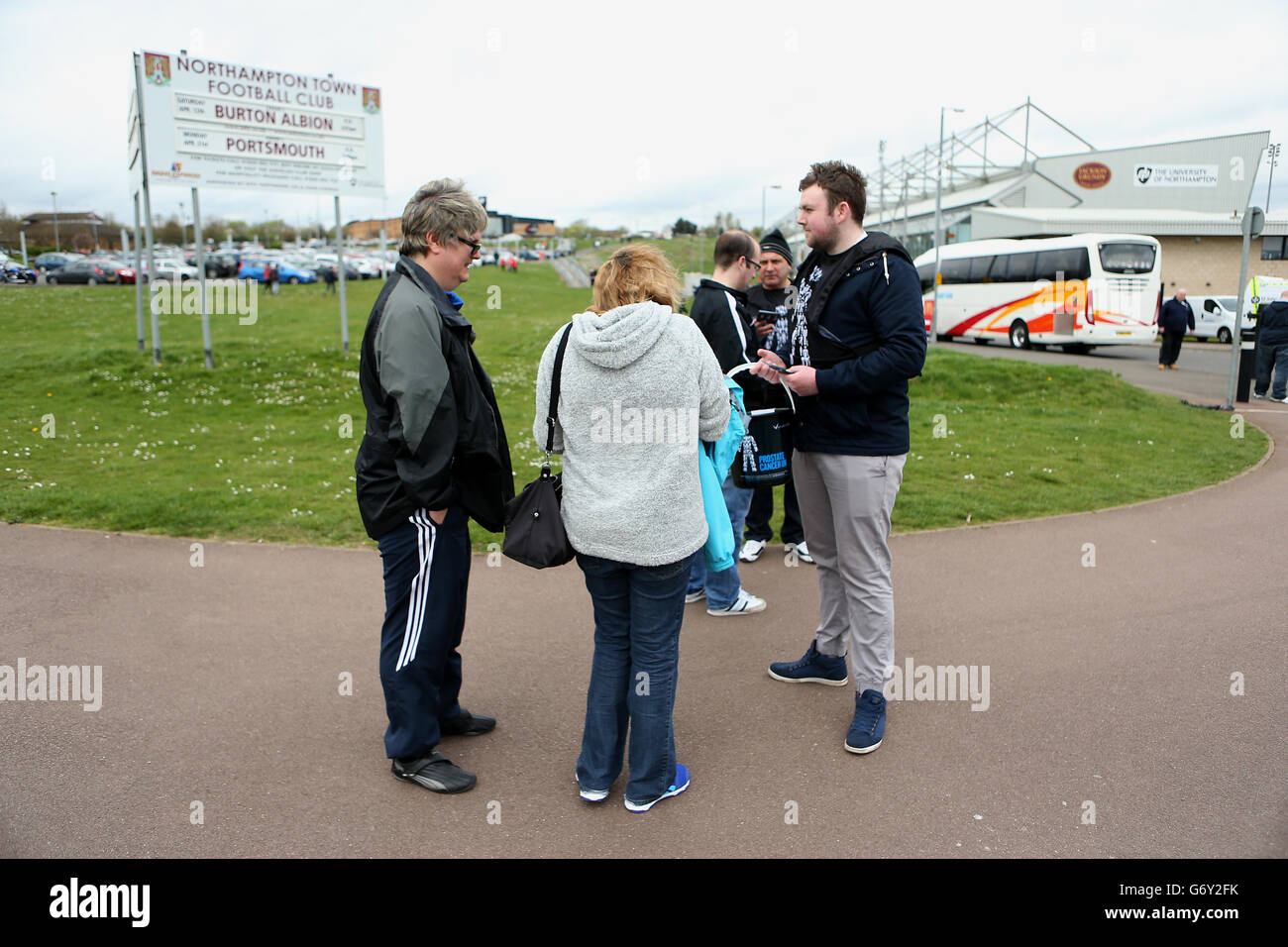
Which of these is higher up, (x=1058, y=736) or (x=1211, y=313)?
(x=1211, y=313)

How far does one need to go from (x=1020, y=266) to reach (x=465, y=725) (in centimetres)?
2750

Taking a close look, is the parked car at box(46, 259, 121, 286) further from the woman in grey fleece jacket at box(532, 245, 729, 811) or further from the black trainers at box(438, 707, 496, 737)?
the woman in grey fleece jacket at box(532, 245, 729, 811)

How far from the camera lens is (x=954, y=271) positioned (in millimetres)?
30234

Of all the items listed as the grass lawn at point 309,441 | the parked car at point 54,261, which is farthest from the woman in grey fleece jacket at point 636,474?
the parked car at point 54,261

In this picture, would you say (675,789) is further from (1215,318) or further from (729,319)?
(1215,318)

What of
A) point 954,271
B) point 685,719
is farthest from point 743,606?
point 954,271

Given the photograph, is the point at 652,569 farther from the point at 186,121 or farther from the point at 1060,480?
the point at 186,121

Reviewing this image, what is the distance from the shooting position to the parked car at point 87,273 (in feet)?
140

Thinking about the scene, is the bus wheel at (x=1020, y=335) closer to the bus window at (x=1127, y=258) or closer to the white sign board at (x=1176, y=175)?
the bus window at (x=1127, y=258)

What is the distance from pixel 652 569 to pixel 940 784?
1.39 metres

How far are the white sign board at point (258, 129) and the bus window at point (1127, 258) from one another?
19.9 meters

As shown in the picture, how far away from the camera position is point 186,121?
43.2ft

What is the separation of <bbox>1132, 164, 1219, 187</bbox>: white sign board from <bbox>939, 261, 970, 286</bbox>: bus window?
891 inches
